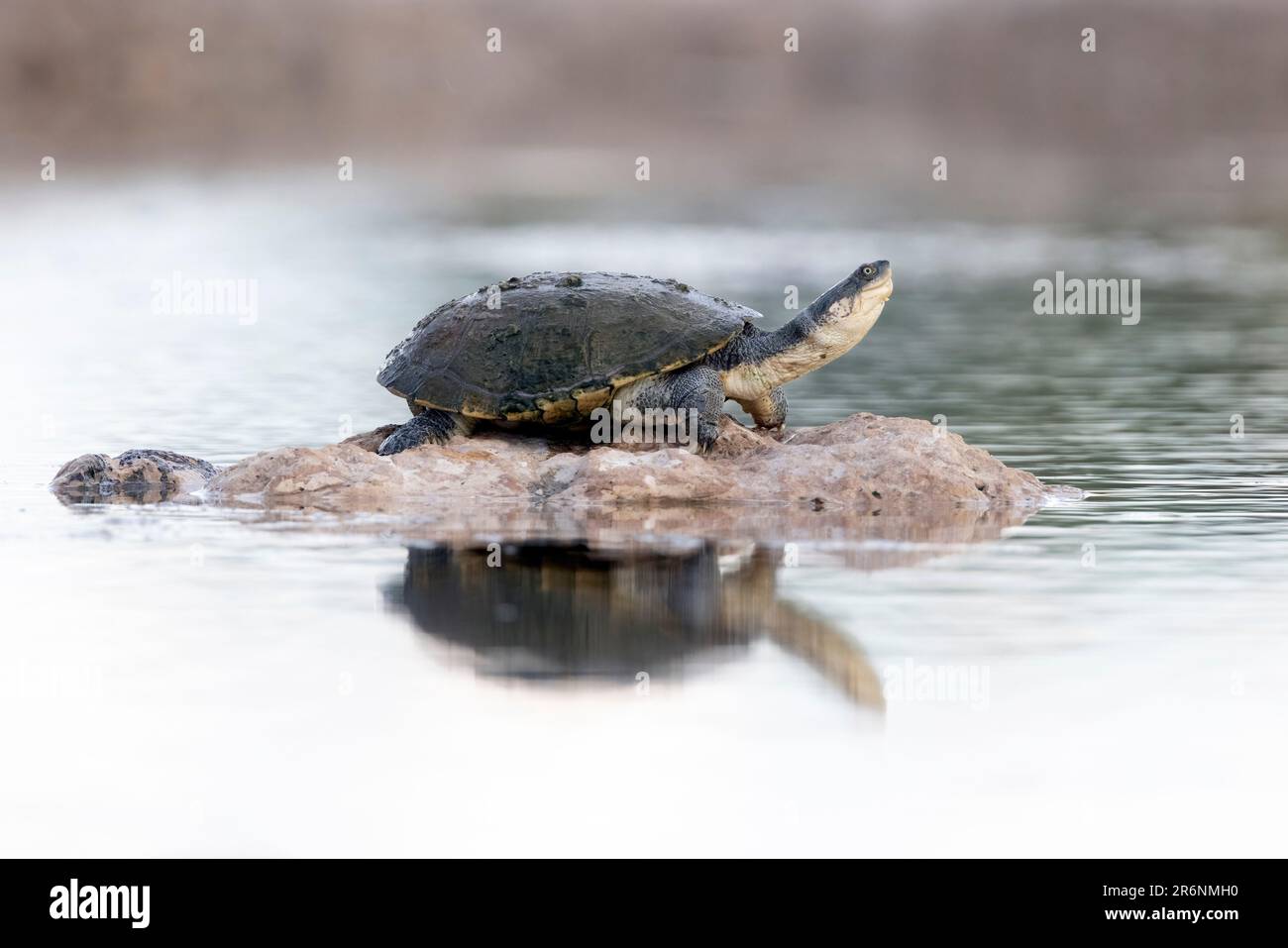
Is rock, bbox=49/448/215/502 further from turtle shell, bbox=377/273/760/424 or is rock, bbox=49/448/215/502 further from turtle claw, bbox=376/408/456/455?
turtle shell, bbox=377/273/760/424

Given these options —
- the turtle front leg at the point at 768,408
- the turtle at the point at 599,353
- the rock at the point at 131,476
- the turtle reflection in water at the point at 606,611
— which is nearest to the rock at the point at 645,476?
the rock at the point at 131,476

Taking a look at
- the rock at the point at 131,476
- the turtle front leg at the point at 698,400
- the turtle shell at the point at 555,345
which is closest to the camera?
the turtle shell at the point at 555,345

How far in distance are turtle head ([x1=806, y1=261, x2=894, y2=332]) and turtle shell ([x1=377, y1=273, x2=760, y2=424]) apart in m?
0.51

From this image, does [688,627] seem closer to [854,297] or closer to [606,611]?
[606,611]

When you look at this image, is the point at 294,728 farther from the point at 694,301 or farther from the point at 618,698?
the point at 694,301

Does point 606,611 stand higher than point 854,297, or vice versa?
point 854,297

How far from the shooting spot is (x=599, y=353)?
12.0m

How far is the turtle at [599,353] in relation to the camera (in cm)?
1202

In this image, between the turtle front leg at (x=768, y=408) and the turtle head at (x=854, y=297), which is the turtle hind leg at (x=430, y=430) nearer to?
the turtle front leg at (x=768, y=408)

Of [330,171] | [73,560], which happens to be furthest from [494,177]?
[73,560]

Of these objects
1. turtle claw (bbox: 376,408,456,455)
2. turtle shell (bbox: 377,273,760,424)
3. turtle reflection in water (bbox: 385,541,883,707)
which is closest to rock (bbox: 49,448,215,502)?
turtle claw (bbox: 376,408,456,455)

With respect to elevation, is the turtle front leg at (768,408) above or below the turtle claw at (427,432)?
above

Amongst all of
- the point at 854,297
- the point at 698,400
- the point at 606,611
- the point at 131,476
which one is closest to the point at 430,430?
the point at 698,400

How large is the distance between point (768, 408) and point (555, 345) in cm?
172
